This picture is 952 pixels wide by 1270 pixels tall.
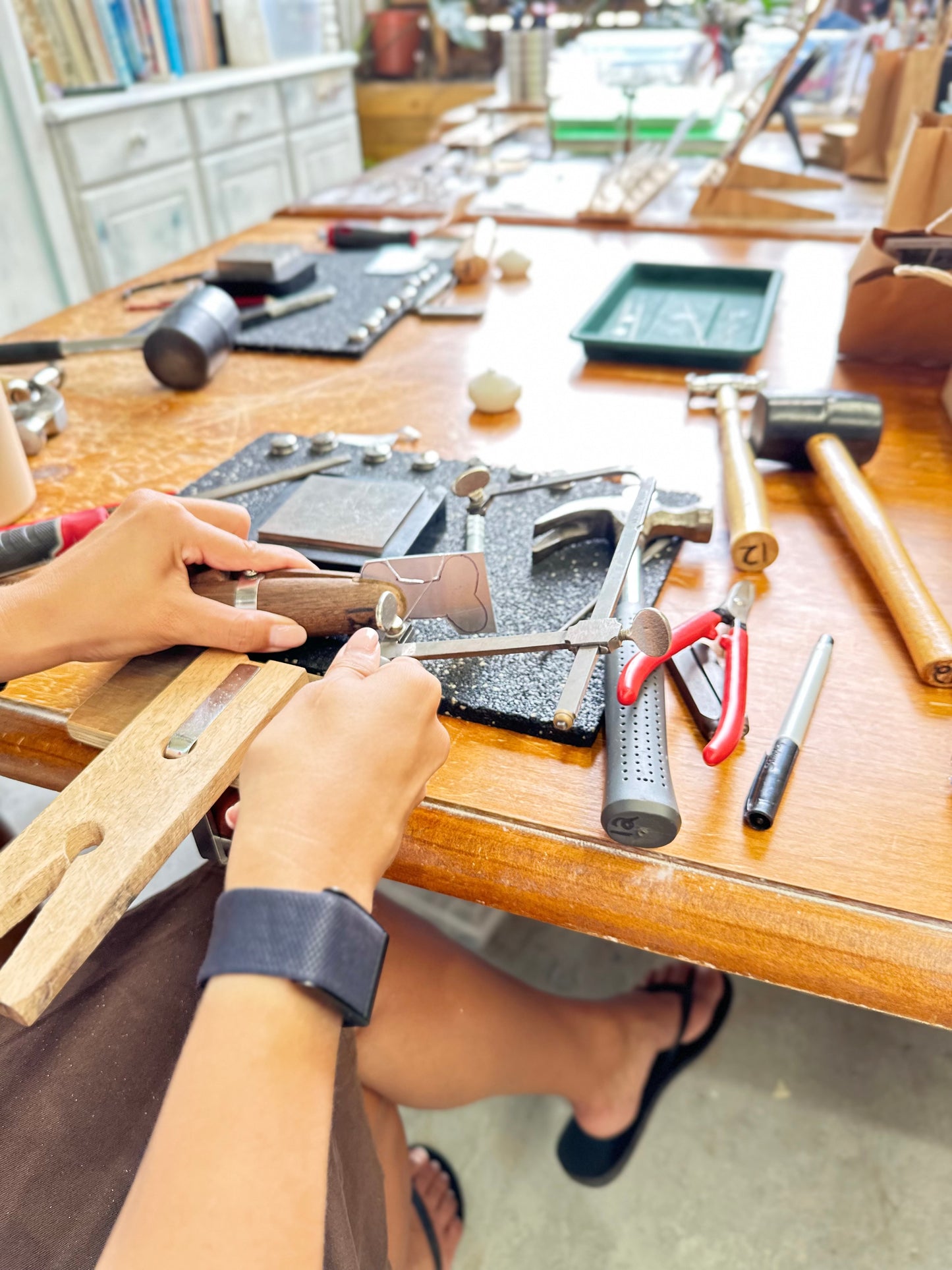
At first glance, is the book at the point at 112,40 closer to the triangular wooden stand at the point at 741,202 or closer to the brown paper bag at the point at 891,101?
the triangular wooden stand at the point at 741,202

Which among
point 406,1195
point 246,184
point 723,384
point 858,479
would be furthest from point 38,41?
point 406,1195

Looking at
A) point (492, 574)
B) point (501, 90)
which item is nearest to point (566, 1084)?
point (492, 574)

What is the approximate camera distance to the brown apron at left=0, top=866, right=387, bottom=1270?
1.73 ft

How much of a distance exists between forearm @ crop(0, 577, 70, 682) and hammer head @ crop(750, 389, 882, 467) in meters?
0.67

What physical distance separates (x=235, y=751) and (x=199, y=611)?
0.13m

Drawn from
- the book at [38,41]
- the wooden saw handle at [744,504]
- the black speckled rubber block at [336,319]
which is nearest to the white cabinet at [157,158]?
the book at [38,41]

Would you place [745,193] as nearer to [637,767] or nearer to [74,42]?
[637,767]

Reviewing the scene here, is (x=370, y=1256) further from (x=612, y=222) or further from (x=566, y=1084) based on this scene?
(x=612, y=222)

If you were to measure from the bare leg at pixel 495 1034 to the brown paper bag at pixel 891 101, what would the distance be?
1657 mm

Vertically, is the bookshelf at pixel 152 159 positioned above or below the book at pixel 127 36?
below

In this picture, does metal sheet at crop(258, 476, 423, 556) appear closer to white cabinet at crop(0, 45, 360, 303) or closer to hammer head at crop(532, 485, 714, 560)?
hammer head at crop(532, 485, 714, 560)

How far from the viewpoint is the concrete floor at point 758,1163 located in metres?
1.01

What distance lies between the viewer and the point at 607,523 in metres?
0.76

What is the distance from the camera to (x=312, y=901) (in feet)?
1.43
